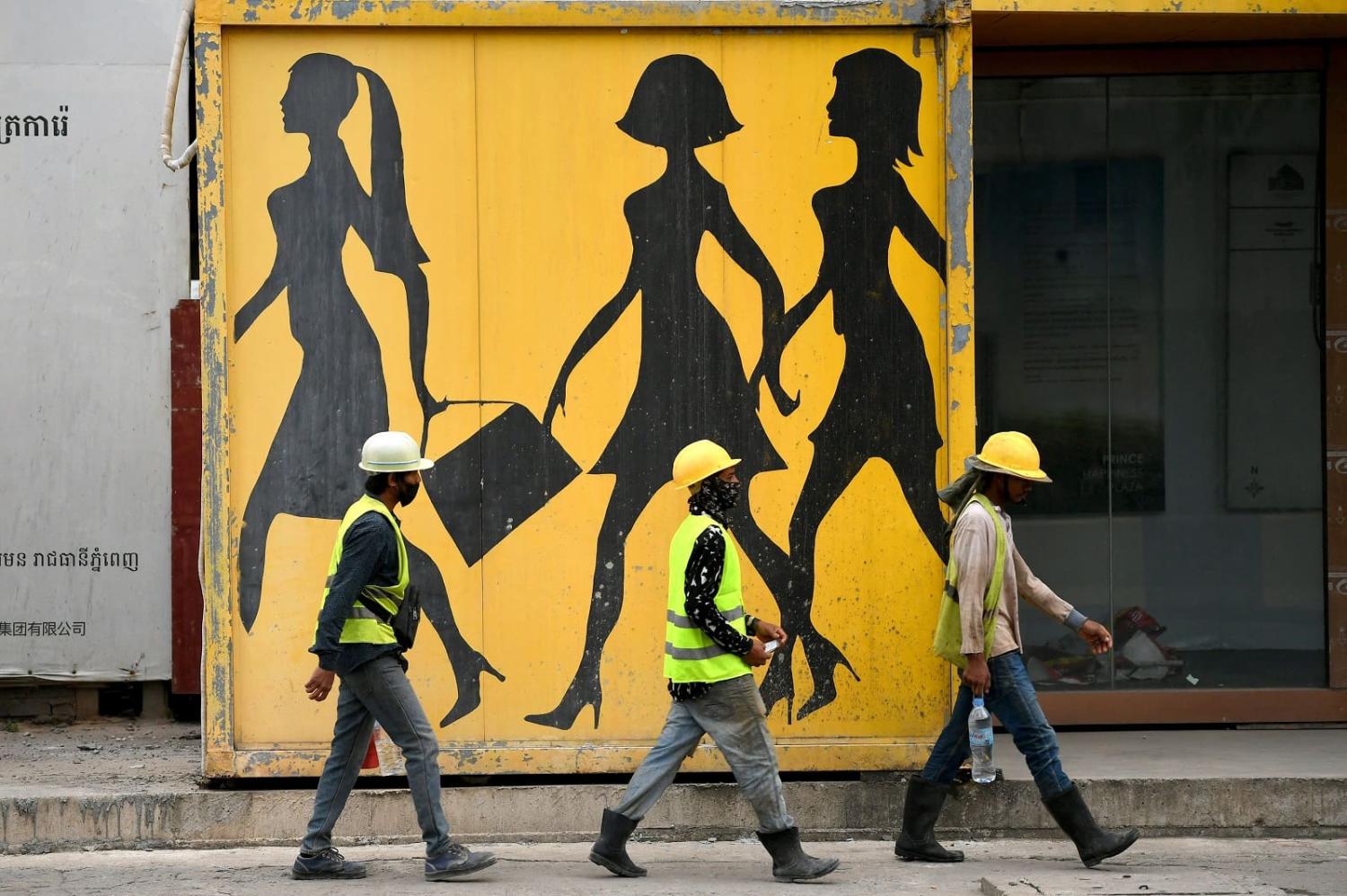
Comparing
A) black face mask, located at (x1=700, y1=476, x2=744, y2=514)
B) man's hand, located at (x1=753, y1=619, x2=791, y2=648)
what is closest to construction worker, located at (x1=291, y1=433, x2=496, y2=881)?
black face mask, located at (x1=700, y1=476, x2=744, y2=514)

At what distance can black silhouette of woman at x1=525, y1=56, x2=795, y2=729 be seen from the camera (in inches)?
289

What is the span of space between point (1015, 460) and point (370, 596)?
105 inches

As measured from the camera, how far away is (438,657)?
23.9 feet

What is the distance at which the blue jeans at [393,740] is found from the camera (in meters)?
6.24

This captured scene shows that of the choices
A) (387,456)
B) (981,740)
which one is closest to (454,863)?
(387,456)

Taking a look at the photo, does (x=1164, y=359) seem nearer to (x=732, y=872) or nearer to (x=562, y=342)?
(x=562, y=342)

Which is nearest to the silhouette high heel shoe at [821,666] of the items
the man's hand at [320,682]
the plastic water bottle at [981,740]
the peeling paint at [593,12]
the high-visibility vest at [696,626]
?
the plastic water bottle at [981,740]

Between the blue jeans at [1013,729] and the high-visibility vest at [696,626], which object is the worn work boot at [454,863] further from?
the blue jeans at [1013,729]

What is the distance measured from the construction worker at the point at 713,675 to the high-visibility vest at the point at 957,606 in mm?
789

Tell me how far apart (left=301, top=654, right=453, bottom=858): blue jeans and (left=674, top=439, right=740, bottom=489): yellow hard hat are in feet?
4.51

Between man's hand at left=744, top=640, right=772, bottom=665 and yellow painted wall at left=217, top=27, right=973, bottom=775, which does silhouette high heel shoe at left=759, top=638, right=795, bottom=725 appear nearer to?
yellow painted wall at left=217, top=27, right=973, bottom=775

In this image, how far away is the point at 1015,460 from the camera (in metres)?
6.50

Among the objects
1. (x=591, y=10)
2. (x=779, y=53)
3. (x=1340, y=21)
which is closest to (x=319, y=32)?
(x=591, y=10)

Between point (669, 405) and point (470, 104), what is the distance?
1.67 meters
